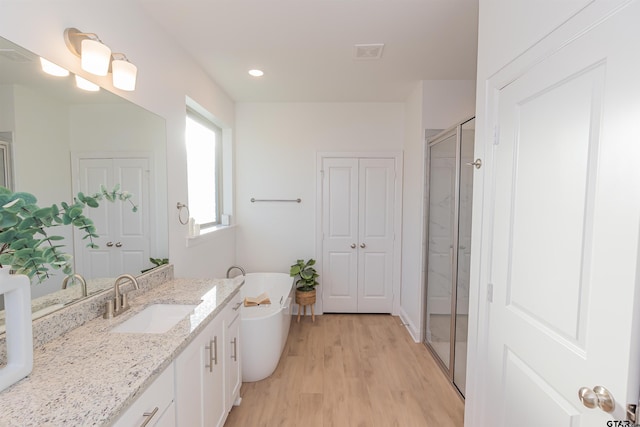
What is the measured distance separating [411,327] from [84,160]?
3.23 meters

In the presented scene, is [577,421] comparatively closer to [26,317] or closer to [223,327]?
[223,327]

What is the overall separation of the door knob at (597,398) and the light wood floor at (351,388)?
4.40 ft

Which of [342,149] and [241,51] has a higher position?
[241,51]

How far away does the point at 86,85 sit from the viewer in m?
1.42

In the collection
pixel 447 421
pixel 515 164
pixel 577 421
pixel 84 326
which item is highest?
pixel 515 164

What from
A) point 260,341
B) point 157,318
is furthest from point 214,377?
point 260,341

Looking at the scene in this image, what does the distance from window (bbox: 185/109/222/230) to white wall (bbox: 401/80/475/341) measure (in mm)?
2289

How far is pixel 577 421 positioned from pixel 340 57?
256 centimetres

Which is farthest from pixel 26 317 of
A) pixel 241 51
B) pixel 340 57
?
pixel 340 57

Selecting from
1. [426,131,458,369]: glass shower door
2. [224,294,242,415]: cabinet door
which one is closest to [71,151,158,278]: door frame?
[224,294,242,415]: cabinet door

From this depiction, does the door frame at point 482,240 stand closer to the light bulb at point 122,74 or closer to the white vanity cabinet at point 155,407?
the white vanity cabinet at point 155,407

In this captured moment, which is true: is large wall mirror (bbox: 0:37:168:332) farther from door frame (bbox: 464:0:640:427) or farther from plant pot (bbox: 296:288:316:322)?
door frame (bbox: 464:0:640:427)

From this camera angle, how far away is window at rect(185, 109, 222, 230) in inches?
110

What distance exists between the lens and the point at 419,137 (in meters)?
3.06
